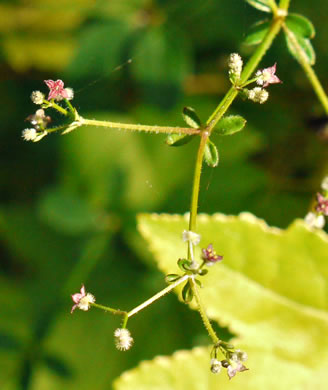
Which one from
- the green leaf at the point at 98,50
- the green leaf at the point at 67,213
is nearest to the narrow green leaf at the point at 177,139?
the green leaf at the point at 98,50

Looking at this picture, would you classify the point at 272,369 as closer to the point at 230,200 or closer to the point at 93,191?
the point at 230,200

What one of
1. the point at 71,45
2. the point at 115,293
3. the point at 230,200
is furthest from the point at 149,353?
the point at 71,45

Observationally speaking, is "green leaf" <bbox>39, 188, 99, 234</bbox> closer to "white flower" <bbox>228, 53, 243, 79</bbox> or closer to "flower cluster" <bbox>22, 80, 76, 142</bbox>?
"flower cluster" <bbox>22, 80, 76, 142</bbox>

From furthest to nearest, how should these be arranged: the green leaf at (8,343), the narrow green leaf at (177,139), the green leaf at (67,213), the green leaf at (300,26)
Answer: the green leaf at (8,343) → the green leaf at (67,213) → the green leaf at (300,26) → the narrow green leaf at (177,139)

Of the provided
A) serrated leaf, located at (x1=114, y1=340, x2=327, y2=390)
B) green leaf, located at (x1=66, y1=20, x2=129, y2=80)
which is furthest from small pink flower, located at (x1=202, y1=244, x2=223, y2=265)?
green leaf, located at (x1=66, y1=20, x2=129, y2=80)

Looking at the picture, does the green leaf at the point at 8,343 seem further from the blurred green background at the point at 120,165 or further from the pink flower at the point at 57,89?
the pink flower at the point at 57,89

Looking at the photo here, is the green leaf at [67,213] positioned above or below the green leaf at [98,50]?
below
